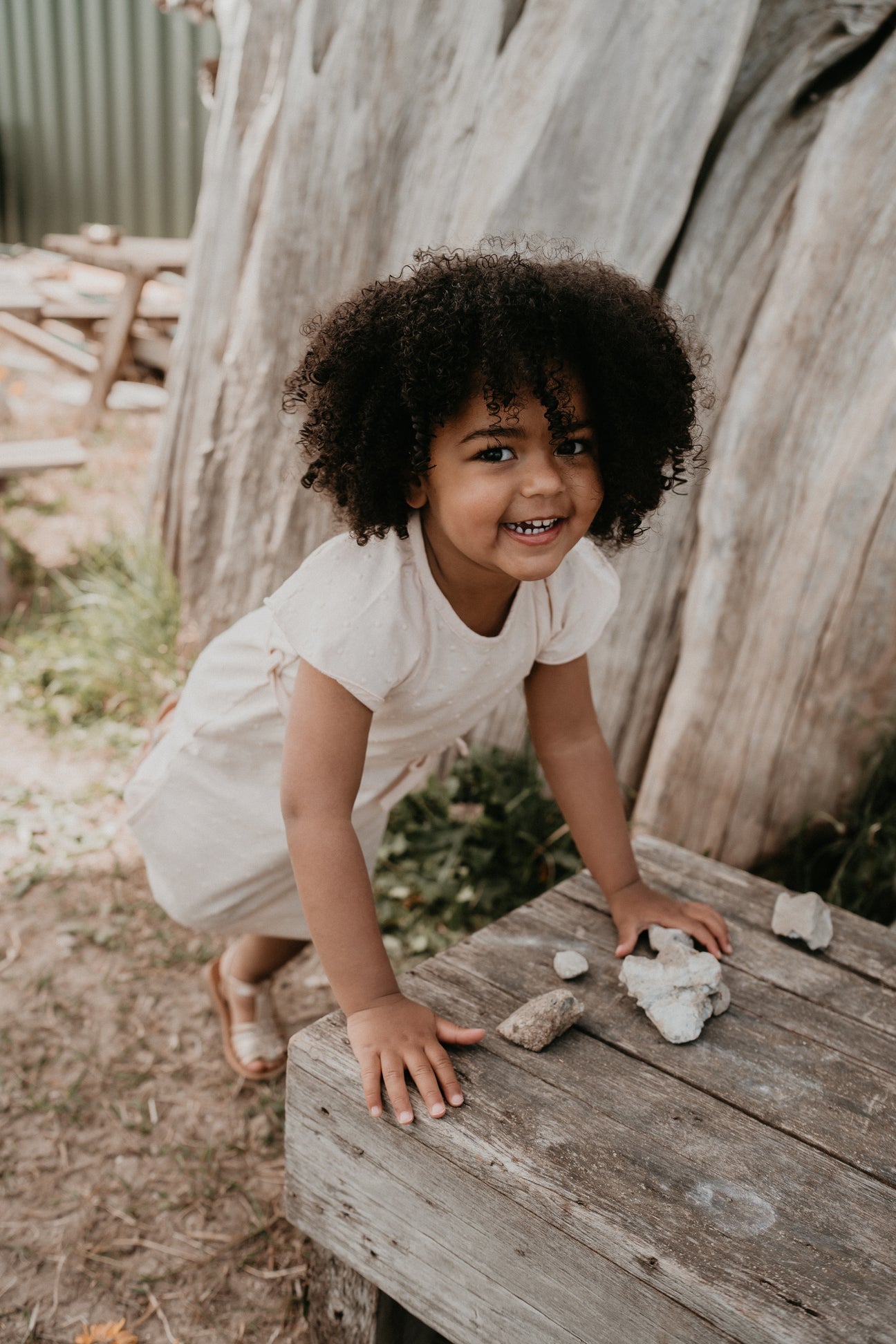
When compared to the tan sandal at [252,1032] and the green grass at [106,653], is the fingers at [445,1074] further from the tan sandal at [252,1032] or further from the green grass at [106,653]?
the green grass at [106,653]

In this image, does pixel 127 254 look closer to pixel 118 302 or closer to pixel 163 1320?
pixel 118 302

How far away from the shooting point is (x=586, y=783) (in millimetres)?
1851

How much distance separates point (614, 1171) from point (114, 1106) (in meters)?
1.30

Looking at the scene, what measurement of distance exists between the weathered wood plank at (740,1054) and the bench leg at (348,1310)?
45 cm

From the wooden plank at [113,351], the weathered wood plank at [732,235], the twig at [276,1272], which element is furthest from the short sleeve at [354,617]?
the wooden plank at [113,351]

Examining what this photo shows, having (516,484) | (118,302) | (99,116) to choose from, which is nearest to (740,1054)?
(516,484)

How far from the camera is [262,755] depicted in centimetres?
193

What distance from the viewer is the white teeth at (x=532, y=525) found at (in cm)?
145

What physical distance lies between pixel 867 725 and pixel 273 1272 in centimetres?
169

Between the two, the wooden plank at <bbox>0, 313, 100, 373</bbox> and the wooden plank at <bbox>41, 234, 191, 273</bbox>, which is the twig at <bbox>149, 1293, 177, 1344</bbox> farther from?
the wooden plank at <bbox>0, 313, 100, 373</bbox>

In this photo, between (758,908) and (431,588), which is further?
(758,908)

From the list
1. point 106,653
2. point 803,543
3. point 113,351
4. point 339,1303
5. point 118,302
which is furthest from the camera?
point 118,302

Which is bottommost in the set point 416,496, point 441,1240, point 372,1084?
point 441,1240

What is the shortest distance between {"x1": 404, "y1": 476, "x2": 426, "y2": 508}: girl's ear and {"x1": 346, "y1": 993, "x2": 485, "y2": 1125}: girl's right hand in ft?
2.27
